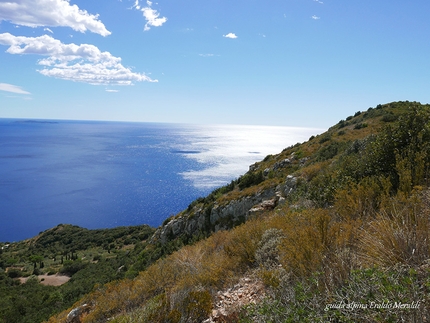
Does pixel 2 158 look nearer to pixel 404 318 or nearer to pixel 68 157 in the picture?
pixel 68 157

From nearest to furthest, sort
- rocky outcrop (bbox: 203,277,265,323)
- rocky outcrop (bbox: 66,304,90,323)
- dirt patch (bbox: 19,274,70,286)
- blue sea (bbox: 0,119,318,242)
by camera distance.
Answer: rocky outcrop (bbox: 203,277,265,323), rocky outcrop (bbox: 66,304,90,323), dirt patch (bbox: 19,274,70,286), blue sea (bbox: 0,119,318,242)

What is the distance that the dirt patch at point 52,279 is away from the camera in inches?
1022

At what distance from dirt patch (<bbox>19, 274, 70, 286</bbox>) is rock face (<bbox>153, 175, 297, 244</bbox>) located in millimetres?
13119

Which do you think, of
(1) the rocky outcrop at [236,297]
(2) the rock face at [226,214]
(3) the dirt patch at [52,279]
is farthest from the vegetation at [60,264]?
(1) the rocky outcrop at [236,297]

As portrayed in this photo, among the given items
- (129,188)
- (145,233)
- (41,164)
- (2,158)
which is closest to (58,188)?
(129,188)

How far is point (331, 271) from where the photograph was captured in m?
2.86

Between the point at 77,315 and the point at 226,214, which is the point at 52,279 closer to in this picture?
the point at 226,214

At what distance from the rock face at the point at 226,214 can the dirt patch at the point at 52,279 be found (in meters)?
13.1

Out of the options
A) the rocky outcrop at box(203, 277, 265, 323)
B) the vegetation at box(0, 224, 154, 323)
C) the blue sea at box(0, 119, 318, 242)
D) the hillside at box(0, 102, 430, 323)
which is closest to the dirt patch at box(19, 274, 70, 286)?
the vegetation at box(0, 224, 154, 323)

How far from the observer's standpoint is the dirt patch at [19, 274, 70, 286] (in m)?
26.0

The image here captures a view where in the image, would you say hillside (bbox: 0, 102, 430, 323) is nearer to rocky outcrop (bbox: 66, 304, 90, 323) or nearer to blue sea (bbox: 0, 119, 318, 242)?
rocky outcrop (bbox: 66, 304, 90, 323)

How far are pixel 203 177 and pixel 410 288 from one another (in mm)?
75123

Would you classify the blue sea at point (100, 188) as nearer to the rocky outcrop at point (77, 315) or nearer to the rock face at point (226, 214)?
the rock face at point (226, 214)

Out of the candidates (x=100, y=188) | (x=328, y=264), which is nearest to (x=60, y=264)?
(x=328, y=264)
